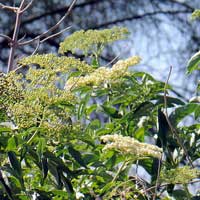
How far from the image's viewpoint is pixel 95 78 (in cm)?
141

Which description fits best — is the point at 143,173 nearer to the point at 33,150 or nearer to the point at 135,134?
the point at 135,134

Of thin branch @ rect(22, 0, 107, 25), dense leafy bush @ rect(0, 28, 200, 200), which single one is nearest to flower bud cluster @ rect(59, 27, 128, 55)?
dense leafy bush @ rect(0, 28, 200, 200)

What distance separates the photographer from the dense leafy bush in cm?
130

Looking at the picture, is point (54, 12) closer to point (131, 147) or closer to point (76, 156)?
point (76, 156)

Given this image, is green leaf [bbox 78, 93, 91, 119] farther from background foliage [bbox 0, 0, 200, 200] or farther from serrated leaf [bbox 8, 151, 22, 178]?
serrated leaf [bbox 8, 151, 22, 178]

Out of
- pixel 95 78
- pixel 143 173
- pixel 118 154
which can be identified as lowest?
pixel 143 173

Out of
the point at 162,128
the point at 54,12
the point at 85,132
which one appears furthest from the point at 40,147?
the point at 54,12

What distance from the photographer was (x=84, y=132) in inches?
55.0

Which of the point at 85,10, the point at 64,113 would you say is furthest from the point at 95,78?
the point at 85,10

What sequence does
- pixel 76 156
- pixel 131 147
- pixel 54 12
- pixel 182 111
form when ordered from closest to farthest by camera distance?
pixel 131 147 < pixel 76 156 < pixel 182 111 < pixel 54 12

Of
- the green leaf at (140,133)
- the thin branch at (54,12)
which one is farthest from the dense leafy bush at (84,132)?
the thin branch at (54,12)

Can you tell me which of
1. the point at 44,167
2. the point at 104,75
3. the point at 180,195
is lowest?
the point at 180,195

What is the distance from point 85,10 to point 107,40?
1.27 metres

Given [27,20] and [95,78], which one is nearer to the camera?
[95,78]
